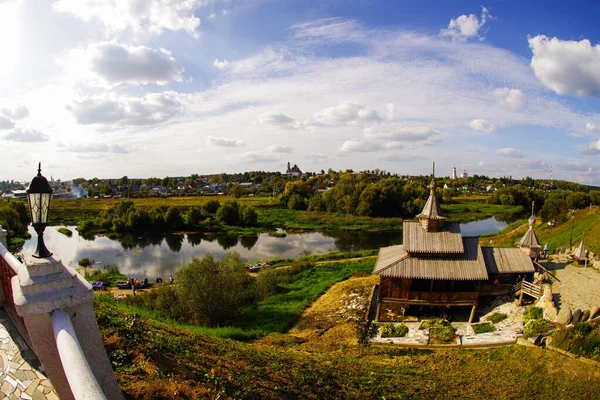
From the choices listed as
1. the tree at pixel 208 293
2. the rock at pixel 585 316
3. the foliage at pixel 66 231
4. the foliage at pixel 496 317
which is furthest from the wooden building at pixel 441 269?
the foliage at pixel 66 231

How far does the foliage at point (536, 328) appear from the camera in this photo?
1185 cm

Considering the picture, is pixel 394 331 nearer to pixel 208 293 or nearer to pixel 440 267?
pixel 440 267

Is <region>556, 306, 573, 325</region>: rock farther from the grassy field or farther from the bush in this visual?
the grassy field

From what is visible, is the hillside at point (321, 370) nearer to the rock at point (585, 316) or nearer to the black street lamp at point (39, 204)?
the black street lamp at point (39, 204)

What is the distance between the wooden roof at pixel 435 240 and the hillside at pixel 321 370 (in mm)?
Answer: 5229

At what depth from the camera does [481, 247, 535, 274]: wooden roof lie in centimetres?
1658

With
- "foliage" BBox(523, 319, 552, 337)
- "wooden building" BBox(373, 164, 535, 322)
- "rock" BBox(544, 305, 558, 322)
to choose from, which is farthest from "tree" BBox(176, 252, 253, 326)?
"rock" BBox(544, 305, 558, 322)

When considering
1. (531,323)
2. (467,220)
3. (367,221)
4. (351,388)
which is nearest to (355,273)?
(531,323)

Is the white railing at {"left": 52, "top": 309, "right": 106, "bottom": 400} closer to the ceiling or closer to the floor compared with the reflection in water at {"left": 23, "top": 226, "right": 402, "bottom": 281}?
closer to the ceiling

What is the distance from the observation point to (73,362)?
3.05 metres

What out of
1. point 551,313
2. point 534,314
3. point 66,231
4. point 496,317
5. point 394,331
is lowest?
point 66,231

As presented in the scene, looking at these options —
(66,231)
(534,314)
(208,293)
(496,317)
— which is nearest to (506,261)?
(496,317)

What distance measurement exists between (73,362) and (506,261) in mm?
18612

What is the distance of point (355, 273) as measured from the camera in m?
26.6
